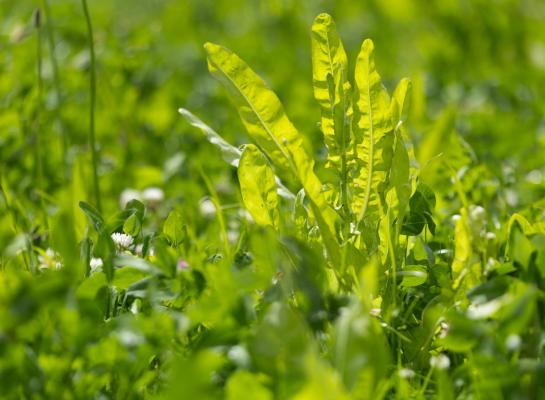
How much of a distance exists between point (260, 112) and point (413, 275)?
0.42 m

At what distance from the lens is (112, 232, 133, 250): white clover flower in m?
1.74

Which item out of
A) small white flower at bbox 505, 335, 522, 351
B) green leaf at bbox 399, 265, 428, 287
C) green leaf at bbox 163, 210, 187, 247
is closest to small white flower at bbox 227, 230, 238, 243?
green leaf at bbox 163, 210, 187, 247

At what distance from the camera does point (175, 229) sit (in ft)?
5.56

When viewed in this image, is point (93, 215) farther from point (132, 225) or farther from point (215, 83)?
point (215, 83)

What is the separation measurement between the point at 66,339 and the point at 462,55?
364cm

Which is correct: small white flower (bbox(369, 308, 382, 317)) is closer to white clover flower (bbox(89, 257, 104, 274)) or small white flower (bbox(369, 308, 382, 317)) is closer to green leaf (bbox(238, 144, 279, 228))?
green leaf (bbox(238, 144, 279, 228))

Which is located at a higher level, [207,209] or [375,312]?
[375,312]

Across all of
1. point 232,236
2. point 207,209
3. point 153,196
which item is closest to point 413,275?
point 232,236

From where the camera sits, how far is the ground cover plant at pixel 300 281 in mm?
1205

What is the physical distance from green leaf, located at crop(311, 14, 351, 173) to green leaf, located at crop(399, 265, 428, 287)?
0.80ft

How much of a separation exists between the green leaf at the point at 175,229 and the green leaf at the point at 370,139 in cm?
32

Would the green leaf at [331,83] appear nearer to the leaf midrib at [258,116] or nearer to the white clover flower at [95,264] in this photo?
the leaf midrib at [258,116]

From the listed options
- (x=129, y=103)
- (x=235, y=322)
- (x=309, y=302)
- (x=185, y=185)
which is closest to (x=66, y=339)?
(x=235, y=322)

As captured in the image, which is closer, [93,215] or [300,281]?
[300,281]
